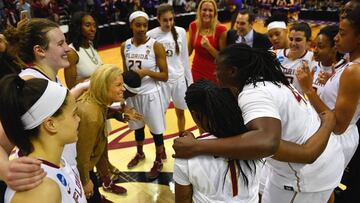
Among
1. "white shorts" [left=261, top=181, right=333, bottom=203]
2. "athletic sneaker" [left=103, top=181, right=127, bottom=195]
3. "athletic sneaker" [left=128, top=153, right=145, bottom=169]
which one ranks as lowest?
"athletic sneaker" [left=128, top=153, right=145, bottom=169]

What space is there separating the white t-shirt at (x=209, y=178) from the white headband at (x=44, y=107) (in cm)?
61

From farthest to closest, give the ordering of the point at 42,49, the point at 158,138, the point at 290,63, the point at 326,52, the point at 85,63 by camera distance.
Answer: the point at 158,138
the point at 290,63
the point at 85,63
the point at 326,52
the point at 42,49

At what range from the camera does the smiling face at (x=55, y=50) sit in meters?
2.46

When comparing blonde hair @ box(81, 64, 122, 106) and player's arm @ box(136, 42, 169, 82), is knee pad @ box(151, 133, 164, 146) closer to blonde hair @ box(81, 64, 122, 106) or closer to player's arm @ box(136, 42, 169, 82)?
player's arm @ box(136, 42, 169, 82)

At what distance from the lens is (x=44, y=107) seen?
1.52m

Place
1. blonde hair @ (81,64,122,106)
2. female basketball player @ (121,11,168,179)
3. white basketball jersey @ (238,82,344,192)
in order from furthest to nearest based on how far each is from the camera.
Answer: female basketball player @ (121,11,168,179)
blonde hair @ (81,64,122,106)
white basketball jersey @ (238,82,344,192)

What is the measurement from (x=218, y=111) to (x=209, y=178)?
0.31 metres

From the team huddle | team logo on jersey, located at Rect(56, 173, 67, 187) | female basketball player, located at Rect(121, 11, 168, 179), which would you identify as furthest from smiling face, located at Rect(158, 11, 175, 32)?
team logo on jersey, located at Rect(56, 173, 67, 187)

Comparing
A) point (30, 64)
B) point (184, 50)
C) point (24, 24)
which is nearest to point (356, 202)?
point (184, 50)

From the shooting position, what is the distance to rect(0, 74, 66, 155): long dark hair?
1467 mm

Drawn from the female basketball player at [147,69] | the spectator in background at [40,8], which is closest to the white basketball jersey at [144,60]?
the female basketball player at [147,69]

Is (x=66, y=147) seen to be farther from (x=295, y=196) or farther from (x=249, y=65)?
(x=295, y=196)

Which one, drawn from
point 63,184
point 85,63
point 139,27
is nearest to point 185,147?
point 63,184

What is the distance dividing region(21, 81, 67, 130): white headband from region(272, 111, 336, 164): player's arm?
3.55ft
